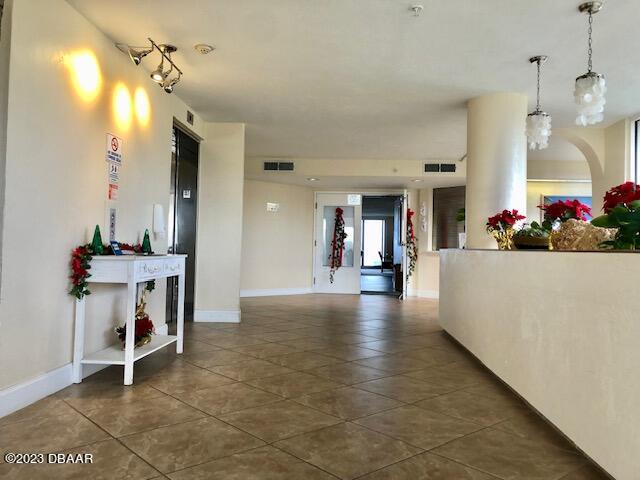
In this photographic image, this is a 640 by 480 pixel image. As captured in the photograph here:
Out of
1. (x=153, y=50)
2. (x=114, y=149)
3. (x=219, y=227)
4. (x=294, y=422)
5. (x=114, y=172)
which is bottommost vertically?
(x=294, y=422)

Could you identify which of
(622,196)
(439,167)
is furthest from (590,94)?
(439,167)

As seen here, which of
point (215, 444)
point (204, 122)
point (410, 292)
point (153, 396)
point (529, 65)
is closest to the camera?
point (215, 444)

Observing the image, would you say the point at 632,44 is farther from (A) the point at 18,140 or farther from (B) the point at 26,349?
(B) the point at 26,349

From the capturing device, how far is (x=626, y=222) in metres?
2.04

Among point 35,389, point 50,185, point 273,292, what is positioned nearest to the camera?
point 35,389

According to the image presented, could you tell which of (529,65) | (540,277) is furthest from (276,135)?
(540,277)

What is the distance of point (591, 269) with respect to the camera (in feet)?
7.06

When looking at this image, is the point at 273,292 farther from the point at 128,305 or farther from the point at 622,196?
the point at 622,196

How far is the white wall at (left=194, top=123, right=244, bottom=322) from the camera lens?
627 cm

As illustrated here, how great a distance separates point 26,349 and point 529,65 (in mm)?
4510

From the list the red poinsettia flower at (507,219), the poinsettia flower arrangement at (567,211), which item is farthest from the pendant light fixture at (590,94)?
the red poinsettia flower at (507,219)

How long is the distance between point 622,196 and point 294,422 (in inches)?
80.6

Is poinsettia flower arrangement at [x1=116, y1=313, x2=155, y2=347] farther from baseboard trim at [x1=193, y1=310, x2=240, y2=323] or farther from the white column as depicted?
the white column

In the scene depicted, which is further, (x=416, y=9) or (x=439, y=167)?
(x=439, y=167)
